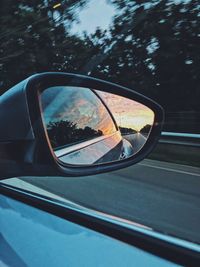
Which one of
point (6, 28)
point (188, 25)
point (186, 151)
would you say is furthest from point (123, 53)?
point (6, 28)

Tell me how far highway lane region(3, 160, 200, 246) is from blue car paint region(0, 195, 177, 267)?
0.13m

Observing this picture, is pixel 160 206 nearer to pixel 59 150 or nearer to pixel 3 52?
pixel 59 150

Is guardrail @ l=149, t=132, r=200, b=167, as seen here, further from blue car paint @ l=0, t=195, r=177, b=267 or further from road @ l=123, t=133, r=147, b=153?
blue car paint @ l=0, t=195, r=177, b=267

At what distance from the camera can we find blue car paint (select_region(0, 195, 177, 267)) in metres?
1.12

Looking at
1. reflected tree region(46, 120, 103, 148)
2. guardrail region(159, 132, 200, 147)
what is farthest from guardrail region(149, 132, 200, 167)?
reflected tree region(46, 120, 103, 148)

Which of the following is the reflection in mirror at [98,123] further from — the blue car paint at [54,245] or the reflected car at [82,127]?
the blue car paint at [54,245]

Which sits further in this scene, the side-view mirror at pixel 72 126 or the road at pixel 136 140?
the road at pixel 136 140

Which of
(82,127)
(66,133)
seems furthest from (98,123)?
(66,133)

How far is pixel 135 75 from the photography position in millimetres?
1502

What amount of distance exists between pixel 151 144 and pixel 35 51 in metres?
0.68

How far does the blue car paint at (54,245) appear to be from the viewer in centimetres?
112

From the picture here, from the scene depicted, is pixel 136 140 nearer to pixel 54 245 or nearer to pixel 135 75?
pixel 135 75

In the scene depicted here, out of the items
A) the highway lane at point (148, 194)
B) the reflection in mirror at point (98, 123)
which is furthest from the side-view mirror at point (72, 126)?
the highway lane at point (148, 194)

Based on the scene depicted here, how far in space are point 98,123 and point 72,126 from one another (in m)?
0.15
